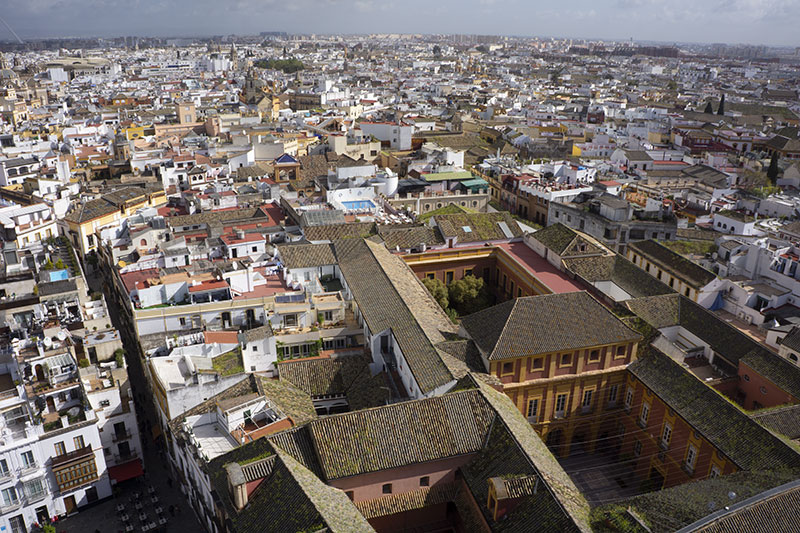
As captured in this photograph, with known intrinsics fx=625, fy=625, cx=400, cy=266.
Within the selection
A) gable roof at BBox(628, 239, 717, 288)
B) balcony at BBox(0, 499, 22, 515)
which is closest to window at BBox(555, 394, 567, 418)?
gable roof at BBox(628, 239, 717, 288)

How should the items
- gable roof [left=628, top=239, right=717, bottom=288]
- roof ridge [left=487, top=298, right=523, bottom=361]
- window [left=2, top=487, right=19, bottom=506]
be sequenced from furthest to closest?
gable roof [left=628, top=239, right=717, bottom=288] < roof ridge [left=487, top=298, right=523, bottom=361] < window [left=2, top=487, right=19, bottom=506]

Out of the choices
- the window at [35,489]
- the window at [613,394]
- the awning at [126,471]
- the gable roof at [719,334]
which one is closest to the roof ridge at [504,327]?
the window at [613,394]

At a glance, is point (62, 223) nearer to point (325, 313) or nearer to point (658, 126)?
point (325, 313)

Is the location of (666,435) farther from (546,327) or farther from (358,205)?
(358,205)

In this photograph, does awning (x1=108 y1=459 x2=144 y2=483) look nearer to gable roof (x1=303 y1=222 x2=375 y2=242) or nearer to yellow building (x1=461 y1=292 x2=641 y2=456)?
yellow building (x1=461 y1=292 x2=641 y2=456)

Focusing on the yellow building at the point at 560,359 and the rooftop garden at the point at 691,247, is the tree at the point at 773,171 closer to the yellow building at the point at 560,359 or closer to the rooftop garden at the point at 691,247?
the rooftop garden at the point at 691,247

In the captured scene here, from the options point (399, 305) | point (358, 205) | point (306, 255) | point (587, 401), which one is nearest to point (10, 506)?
point (399, 305)

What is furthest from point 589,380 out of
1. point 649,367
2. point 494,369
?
point 494,369
